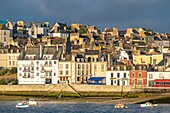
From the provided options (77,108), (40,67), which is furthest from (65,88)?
(77,108)

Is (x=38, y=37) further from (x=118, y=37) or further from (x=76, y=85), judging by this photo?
(x=76, y=85)

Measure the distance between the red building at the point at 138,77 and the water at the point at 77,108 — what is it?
Answer: 11264 millimetres

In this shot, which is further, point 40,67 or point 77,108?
point 40,67

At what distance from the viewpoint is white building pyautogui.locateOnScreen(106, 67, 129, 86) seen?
81438 mm

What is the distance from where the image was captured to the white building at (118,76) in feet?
267

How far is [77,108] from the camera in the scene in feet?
219

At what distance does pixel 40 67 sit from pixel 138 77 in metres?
12.7

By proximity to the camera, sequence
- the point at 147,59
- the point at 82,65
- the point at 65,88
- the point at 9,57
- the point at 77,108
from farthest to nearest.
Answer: the point at 9,57
the point at 147,59
the point at 82,65
the point at 65,88
the point at 77,108

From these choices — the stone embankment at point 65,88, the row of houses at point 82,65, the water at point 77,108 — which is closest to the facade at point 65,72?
the row of houses at point 82,65

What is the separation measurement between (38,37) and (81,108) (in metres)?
57.2

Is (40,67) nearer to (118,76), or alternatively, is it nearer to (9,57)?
(118,76)

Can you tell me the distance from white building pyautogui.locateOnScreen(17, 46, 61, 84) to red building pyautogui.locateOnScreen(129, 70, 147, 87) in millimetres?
10035

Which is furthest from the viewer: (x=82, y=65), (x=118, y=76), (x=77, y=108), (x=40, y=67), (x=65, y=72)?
(x=82, y=65)

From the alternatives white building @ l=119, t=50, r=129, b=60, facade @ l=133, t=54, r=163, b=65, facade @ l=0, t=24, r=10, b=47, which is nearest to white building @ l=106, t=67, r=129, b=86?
A: white building @ l=119, t=50, r=129, b=60
